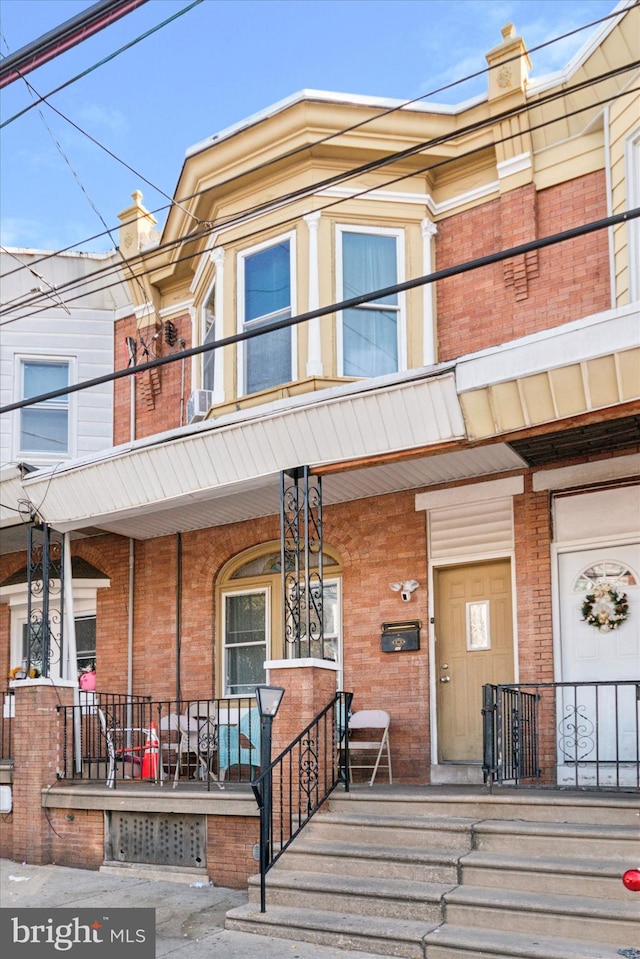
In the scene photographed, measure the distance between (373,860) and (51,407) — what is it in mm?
9841

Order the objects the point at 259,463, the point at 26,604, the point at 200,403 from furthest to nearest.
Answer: the point at 26,604 < the point at 200,403 < the point at 259,463

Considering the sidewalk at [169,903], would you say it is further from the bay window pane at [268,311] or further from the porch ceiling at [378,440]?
the bay window pane at [268,311]

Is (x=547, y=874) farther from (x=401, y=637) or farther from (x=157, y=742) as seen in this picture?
(x=157, y=742)

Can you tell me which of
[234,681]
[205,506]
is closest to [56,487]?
[205,506]

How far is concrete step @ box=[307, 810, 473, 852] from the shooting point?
323 inches

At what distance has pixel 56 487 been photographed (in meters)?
12.2

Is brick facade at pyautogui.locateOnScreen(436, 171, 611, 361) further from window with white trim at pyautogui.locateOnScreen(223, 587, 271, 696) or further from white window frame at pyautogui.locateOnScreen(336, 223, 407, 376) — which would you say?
window with white trim at pyautogui.locateOnScreen(223, 587, 271, 696)

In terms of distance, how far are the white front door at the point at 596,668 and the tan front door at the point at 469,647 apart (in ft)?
Answer: 2.63

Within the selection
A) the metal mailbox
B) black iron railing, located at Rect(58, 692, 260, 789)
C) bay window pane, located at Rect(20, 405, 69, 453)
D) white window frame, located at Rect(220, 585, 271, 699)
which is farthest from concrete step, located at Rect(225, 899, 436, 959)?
bay window pane, located at Rect(20, 405, 69, 453)

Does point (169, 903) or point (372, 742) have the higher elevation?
point (372, 742)

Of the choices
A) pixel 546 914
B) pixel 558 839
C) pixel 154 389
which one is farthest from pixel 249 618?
pixel 546 914

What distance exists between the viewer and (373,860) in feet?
27.0

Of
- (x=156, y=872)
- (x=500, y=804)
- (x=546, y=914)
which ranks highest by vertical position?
(x=500, y=804)

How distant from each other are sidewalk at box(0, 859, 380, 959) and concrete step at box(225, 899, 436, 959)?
0.06 meters
